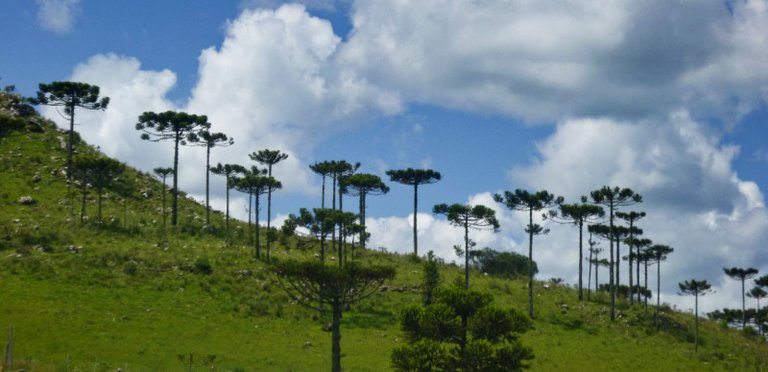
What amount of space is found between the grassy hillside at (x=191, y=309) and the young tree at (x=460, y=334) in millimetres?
6995

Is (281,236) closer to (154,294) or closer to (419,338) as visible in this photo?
(154,294)

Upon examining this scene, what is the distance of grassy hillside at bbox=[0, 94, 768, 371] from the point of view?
126 feet

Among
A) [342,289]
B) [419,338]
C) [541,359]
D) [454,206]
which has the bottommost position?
[541,359]

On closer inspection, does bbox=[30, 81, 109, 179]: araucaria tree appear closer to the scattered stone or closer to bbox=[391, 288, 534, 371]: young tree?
the scattered stone

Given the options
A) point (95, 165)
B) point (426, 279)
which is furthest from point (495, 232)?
point (95, 165)

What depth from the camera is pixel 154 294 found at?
1881 inches

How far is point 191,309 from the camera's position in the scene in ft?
152

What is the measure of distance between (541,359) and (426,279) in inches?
467

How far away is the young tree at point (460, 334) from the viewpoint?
3183 cm

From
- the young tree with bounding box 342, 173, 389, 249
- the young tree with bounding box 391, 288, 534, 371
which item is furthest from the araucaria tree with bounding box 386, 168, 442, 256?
the young tree with bounding box 391, 288, 534, 371

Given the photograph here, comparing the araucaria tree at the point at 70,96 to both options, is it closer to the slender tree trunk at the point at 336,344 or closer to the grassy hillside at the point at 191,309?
the grassy hillside at the point at 191,309

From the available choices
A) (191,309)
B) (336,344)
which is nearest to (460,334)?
(336,344)

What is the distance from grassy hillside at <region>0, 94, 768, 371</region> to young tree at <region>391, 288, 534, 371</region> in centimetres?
699

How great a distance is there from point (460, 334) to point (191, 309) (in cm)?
2119
